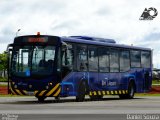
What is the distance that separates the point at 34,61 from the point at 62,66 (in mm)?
1320

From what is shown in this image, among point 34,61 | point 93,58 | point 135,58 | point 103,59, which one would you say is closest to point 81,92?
point 93,58

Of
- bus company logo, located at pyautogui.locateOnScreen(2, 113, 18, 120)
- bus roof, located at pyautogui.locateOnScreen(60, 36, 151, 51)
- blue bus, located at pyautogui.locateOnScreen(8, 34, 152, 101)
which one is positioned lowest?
bus company logo, located at pyautogui.locateOnScreen(2, 113, 18, 120)

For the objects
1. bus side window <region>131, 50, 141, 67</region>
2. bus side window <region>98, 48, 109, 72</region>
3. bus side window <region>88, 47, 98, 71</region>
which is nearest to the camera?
bus side window <region>88, 47, 98, 71</region>

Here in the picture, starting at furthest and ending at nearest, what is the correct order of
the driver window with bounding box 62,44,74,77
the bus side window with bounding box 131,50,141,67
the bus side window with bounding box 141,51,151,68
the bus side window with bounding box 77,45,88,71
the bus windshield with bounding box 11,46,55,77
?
1. the bus side window with bounding box 141,51,151,68
2. the bus side window with bounding box 131,50,141,67
3. the bus side window with bounding box 77,45,88,71
4. the driver window with bounding box 62,44,74,77
5. the bus windshield with bounding box 11,46,55,77

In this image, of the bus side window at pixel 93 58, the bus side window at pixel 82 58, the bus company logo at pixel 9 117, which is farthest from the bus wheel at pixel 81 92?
the bus company logo at pixel 9 117

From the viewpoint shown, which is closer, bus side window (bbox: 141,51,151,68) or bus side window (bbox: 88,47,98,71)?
bus side window (bbox: 88,47,98,71)

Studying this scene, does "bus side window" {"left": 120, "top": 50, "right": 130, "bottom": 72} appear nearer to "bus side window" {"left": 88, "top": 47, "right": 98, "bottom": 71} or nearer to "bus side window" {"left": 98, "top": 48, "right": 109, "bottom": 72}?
"bus side window" {"left": 98, "top": 48, "right": 109, "bottom": 72}

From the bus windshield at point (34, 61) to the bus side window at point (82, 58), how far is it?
198 centimetres

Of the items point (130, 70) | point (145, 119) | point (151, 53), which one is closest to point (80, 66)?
point (130, 70)

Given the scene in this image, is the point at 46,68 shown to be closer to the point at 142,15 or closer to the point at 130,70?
the point at 130,70

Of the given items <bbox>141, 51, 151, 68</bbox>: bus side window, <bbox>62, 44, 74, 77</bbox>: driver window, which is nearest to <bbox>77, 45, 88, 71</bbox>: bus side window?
<bbox>62, 44, 74, 77</bbox>: driver window

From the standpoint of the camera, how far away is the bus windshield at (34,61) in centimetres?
2858

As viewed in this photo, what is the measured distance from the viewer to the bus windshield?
2858 cm

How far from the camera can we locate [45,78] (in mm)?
28641
